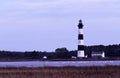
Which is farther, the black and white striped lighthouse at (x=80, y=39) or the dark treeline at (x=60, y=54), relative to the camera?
the dark treeline at (x=60, y=54)

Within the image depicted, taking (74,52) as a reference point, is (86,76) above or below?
below

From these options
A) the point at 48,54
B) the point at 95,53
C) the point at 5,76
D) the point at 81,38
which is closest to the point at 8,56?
the point at 48,54

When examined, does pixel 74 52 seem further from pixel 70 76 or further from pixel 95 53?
pixel 70 76

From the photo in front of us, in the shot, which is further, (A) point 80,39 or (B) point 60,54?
(B) point 60,54

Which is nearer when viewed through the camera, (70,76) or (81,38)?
(70,76)

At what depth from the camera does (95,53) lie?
88.0 metres

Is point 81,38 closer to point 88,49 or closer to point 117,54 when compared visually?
point 117,54

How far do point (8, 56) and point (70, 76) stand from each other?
6349 cm

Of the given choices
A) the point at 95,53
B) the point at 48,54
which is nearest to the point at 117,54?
the point at 95,53

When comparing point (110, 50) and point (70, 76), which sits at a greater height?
point (110, 50)

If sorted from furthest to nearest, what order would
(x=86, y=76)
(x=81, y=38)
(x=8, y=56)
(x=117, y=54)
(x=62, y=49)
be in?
(x=62, y=49) → (x=8, y=56) → (x=117, y=54) → (x=81, y=38) → (x=86, y=76)

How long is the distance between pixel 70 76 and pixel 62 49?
69.9 m

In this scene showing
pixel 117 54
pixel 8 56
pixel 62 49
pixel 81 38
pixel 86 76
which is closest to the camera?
pixel 86 76

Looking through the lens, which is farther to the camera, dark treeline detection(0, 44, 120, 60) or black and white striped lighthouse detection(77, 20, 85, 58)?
dark treeline detection(0, 44, 120, 60)
